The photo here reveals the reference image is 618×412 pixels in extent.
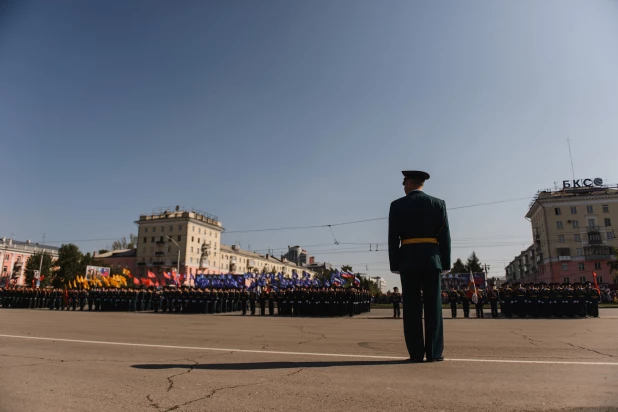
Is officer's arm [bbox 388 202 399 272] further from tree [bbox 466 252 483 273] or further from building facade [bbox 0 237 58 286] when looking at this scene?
tree [bbox 466 252 483 273]

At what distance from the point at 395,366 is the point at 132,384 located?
114 inches

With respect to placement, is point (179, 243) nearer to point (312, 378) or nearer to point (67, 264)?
point (67, 264)

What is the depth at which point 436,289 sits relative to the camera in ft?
17.1

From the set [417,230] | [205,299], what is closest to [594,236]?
[205,299]

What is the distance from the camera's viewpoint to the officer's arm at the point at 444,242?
17.5 ft

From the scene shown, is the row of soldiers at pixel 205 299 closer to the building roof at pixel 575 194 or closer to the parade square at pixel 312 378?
the parade square at pixel 312 378

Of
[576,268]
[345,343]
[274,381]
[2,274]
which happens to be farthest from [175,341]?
[2,274]

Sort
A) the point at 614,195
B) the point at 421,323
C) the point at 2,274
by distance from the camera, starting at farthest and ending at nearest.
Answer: the point at 2,274, the point at 614,195, the point at 421,323

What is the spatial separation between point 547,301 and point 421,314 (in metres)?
19.8

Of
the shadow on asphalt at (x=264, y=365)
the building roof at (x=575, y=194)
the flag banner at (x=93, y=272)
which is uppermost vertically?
the building roof at (x=575, y=194)

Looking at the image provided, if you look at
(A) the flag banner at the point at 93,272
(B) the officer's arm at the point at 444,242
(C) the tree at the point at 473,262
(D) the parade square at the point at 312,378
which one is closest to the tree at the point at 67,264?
(A) the flag banner at the point at 93,272

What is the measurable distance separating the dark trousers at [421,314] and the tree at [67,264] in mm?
80841

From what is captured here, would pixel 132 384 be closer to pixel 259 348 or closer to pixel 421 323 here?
pixel 259 348

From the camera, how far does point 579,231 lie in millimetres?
72062
